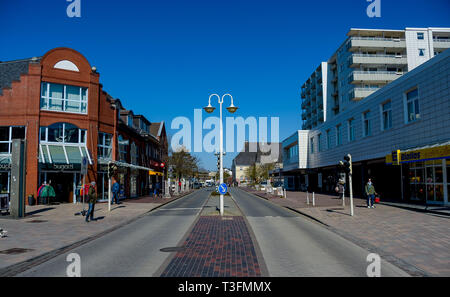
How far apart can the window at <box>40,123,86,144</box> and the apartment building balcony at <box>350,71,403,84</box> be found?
41677 mm

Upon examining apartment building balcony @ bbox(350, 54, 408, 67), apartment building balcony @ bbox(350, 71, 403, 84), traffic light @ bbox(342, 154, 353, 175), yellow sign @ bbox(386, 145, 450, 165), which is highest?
apartment building balcony @ bbox(350, 54, 408, 67)

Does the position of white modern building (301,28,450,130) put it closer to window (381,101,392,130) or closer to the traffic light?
window (381,101,392,130)

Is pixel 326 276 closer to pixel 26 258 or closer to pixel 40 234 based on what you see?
pixel 26 258

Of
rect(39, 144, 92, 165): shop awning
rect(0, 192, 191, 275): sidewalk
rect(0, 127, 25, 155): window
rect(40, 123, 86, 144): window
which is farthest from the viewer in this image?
rect(40, 123, 86, 144): window

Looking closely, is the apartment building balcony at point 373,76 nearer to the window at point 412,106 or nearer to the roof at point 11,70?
the window at point 412,106

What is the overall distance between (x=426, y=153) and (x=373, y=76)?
3693 centimetres

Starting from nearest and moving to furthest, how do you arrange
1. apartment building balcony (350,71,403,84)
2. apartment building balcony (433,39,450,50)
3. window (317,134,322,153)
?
1. window (317,134,322,153)
2. apartment building balcony (350,71,403,84)
3. apartment building balcony (433,39,450,50)

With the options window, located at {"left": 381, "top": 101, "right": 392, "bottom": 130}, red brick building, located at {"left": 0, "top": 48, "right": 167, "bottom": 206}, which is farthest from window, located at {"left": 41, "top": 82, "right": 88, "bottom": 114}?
window, located at {"left": 381, "top": 101, "right": 392, "bottom": 130}

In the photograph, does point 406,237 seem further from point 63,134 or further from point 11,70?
point 11,70

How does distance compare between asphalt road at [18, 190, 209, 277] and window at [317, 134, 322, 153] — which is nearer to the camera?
asphalt road at [18, 190, 209, 277]

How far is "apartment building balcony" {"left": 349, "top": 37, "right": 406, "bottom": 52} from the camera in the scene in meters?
51.2

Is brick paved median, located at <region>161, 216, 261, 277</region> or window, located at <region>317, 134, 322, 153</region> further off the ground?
window, located at <region>317, 134, 322, 153</region>

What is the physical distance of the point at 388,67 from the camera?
52875mm

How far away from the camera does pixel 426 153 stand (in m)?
18.2
